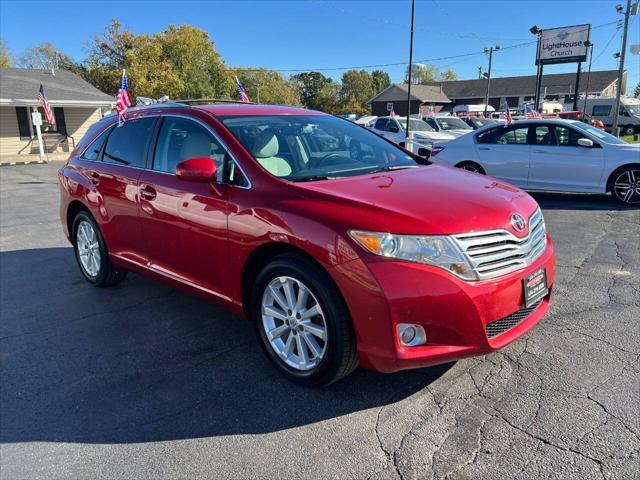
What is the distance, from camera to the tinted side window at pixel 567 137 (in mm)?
9086

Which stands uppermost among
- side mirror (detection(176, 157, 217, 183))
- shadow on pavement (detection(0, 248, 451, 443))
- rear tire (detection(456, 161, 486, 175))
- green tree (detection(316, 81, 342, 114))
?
green tree (detection(316, 81, 342, 114))

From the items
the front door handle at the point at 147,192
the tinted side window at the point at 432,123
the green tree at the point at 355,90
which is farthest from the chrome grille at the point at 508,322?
the green tree at the point at 355,90

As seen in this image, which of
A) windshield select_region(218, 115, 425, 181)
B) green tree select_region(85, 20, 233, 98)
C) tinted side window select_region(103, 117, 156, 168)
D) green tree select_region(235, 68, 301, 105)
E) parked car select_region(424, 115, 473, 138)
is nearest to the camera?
windshield select_region(218, 115, 425, 181)

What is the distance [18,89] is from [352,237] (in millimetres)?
25000

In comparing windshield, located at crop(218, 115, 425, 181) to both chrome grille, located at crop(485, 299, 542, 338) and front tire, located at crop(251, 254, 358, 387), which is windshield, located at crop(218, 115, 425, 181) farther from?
chrome grille, located at crop(485, 299, 542, 338)

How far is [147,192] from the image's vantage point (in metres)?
4.09

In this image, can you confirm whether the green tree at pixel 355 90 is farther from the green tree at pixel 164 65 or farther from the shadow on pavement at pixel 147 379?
the shadow on pavement at pixel 147 379

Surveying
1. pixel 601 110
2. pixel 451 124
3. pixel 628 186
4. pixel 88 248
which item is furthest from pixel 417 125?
pixel 601 110

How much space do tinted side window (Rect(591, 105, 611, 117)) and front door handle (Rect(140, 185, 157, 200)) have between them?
4181 centimetres

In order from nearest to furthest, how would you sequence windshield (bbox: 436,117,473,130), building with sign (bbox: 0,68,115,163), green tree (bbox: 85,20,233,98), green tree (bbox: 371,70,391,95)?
1. windshield (bbox: 436,117,473,130)
2. building with sign (bbox: 0,68,115,163)
3. green tree (bbox: 85,20,233,98)
4. green tree (bbox: 371,70,391,95)

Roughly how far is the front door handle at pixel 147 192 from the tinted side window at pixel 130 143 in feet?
0.80

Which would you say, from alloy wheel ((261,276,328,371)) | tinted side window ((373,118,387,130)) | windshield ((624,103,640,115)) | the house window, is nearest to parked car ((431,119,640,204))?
alloy wheel ((261,276,328,371))

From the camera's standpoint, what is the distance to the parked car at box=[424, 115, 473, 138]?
19.6m

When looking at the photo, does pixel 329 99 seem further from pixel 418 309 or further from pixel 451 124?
pixel 418 309
